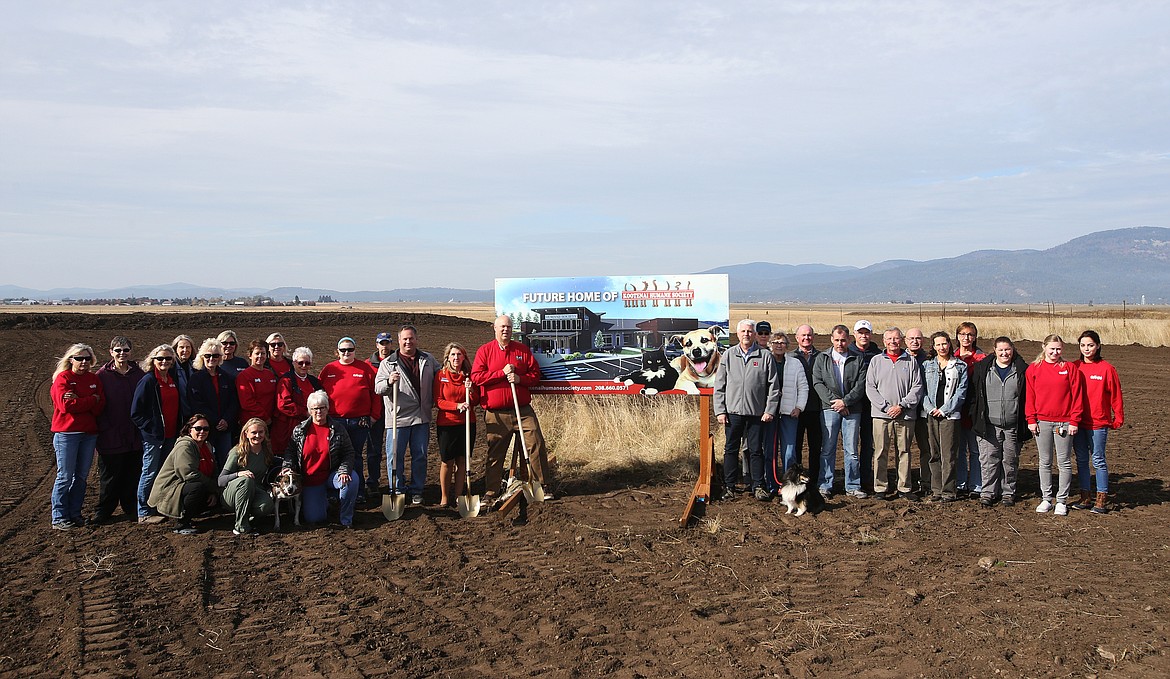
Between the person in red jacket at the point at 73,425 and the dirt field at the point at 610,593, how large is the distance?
30cm

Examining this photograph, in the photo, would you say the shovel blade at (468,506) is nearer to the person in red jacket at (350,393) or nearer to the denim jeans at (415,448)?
the denim jeans at (415,448)

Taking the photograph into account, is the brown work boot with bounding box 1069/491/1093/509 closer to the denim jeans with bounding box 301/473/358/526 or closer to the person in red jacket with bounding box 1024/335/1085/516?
the person in red jacket with bounding box 1024/335/1085/516

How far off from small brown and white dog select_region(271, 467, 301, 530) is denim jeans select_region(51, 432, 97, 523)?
1.65 metres

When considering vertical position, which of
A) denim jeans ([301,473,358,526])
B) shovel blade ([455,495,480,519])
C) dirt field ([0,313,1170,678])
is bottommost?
dirt field ([0,313,1170,678])

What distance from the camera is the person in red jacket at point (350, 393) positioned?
320 inches

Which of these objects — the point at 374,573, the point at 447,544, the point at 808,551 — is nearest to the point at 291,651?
the point at 374,573

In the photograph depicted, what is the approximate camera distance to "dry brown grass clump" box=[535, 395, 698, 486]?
9938 mm

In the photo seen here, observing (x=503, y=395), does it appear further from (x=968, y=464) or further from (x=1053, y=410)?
(x=1053, y=410)

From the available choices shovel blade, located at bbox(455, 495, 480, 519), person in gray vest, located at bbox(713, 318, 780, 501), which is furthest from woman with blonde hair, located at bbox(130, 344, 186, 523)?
person in gray vest, located at bbox(713, 318, 780, 501)

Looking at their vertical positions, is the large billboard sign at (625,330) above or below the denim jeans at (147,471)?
above

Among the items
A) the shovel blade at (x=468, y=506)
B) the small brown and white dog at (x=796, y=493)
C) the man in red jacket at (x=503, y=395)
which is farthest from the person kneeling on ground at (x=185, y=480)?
the small brown and white dog at (x=796, y=493)

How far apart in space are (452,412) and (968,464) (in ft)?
17.3

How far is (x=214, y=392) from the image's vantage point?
7.65 meters

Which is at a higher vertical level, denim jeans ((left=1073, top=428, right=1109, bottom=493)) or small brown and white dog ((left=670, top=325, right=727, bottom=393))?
small brown and white dog ((left=670, top=325, right=727, bottom=393))
